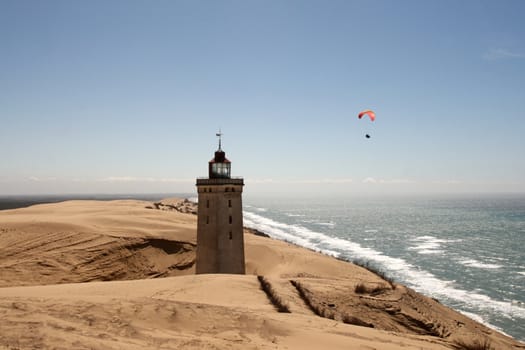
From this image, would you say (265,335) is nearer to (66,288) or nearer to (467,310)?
(66,288)

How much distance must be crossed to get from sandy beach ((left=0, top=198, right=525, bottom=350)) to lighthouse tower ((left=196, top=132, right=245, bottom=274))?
15.1 feet

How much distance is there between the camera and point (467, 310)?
2331 centimetres

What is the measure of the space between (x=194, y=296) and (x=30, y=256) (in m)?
15.6

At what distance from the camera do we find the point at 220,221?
2094 centimetres

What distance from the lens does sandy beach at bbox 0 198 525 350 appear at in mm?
7254

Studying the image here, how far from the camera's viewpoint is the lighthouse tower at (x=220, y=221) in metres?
20.9

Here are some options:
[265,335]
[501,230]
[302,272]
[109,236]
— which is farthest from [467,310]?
[501,230]

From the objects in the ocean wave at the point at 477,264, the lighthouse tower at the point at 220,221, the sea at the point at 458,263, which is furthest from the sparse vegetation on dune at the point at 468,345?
the ocean wave at the point at 477,264

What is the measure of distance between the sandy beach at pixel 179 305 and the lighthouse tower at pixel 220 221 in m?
4.61

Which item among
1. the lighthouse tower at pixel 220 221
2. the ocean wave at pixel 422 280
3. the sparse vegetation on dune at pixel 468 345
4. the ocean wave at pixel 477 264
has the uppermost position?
the lighthouse tower at pixel 220 221

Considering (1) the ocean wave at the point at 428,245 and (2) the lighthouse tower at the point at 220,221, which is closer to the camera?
(2) the lighthouse tower at the point at 220,221

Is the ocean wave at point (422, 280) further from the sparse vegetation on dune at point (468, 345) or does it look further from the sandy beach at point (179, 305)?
the sparse vegetation on dune at point (468, 345)

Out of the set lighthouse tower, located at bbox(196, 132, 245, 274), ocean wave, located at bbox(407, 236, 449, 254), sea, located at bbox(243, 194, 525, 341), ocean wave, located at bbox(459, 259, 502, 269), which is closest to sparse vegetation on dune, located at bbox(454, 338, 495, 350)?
sea, located at bbox(243, 194, 525, 341)

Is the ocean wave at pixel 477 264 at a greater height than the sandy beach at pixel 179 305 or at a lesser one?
lesser
